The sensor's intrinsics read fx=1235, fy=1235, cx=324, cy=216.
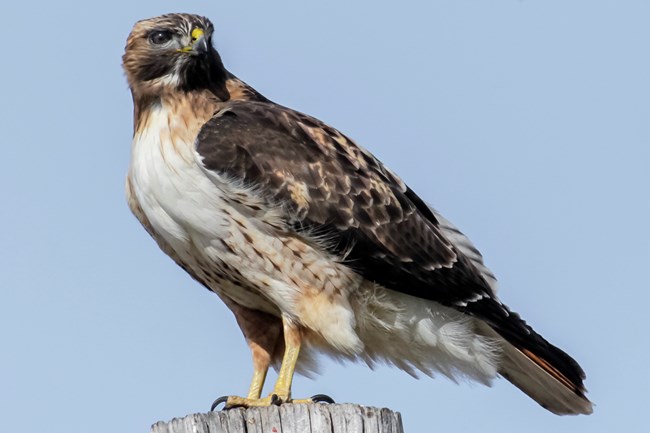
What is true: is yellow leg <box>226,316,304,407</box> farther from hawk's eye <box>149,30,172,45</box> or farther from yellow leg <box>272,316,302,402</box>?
hawk's eye <box>149,30,172,45</box>

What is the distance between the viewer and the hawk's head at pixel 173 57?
6.49 meters

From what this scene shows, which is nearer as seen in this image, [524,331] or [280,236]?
[280,236]

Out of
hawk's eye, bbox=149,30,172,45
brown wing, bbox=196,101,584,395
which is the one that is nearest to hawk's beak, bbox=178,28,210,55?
hawk's eye, bbox=149,30,172,45

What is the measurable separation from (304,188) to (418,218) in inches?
31.1

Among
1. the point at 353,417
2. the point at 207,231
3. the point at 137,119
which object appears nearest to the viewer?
the point at 353,417

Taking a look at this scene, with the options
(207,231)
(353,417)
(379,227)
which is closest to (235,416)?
(353,417)

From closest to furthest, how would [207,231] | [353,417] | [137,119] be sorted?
[353,417], [207,231], [137,119]

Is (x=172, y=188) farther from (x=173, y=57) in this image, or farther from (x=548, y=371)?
(x=548, y=371)

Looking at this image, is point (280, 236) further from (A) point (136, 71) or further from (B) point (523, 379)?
(B) point (523, 379)

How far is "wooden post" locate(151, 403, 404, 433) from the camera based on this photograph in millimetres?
4609

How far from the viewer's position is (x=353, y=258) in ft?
20.5

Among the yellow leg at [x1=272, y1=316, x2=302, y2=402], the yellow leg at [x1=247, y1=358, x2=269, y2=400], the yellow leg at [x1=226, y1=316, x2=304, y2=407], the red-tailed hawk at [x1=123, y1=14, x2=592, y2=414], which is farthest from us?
the yellow leg at [x1=247, y1=358, x2=269, y2=400]

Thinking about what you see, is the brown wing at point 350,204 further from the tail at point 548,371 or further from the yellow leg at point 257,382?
the yellow leg at point 257,382

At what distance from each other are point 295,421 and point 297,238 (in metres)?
1.59
